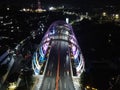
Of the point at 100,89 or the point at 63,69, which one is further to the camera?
the point at 63,69

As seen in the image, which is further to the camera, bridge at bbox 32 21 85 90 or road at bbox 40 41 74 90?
bridge at bbox 32 21 85 90

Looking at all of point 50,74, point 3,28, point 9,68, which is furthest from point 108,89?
point 3,28

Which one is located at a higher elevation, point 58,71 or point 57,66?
point 58,71

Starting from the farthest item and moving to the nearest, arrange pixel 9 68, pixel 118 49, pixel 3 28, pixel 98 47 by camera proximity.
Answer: pixel 3 28, pixel 98 47, pixel 118 49, pixel 9 68

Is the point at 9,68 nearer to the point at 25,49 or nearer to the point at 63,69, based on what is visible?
the point at 63,69

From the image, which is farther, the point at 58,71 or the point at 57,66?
the point at 57,66

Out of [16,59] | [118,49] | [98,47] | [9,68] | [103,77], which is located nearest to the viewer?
[103,77]
